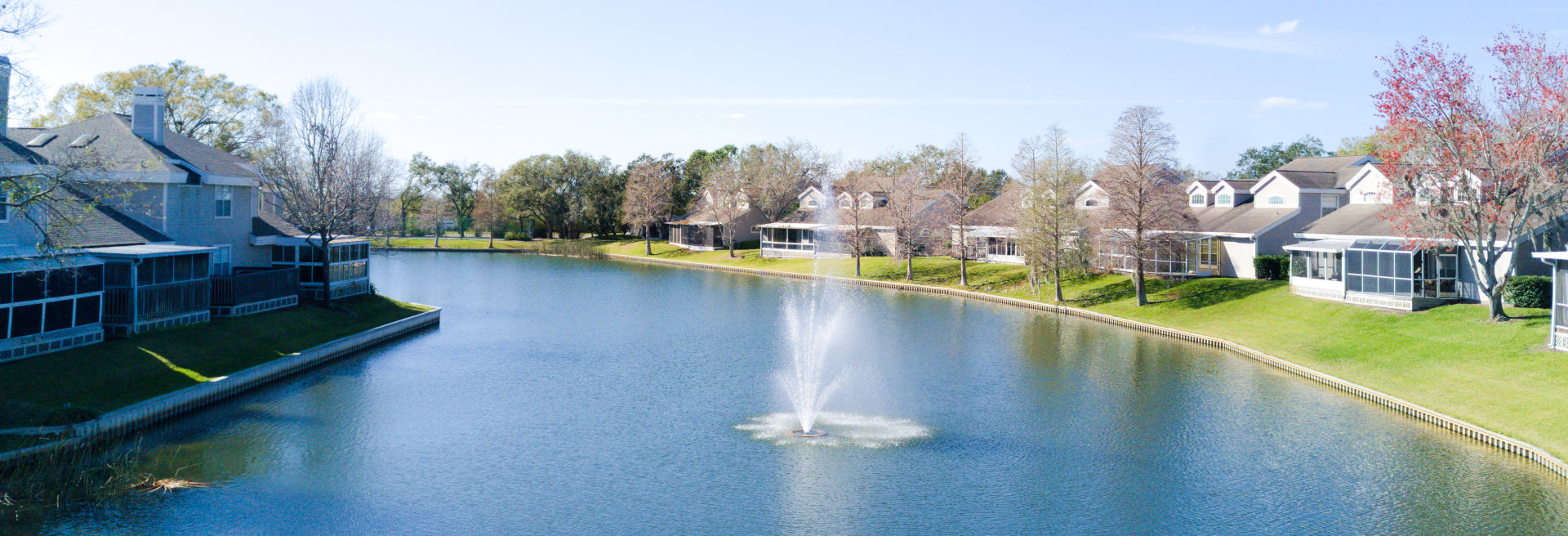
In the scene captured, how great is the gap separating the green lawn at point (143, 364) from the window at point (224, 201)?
14.7 feet

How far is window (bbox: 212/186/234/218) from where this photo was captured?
3244cm

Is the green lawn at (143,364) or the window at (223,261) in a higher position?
the window at (223,261)

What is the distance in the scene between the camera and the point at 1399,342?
2816 cm

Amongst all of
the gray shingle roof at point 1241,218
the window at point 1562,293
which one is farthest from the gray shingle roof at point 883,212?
the window at point 1562,293

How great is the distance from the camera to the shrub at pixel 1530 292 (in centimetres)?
2858

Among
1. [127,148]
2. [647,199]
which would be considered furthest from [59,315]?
[647,199]

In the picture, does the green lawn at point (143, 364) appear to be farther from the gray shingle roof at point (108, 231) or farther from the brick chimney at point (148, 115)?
the brick chimney at point (148, 115)

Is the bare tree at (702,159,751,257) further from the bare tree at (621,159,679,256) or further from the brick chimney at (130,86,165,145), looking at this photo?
the brick chimney at (130,86,165,145)

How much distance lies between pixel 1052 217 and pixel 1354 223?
40.7ft

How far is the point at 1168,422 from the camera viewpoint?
72.6 ft

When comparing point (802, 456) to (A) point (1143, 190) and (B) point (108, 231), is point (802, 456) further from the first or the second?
(A) point (1143, 190)

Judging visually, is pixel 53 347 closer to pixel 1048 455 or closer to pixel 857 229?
pixel 1048 455

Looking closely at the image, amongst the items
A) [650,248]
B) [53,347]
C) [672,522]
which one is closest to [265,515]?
[672,522]

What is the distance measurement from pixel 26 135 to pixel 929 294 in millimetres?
39054
